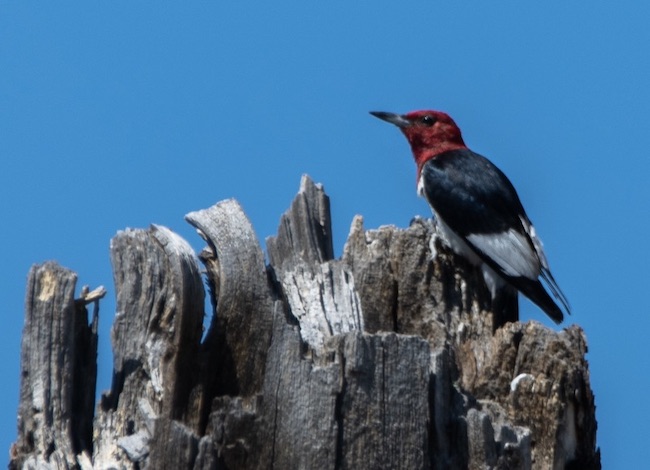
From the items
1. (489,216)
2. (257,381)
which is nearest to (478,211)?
(489,216)

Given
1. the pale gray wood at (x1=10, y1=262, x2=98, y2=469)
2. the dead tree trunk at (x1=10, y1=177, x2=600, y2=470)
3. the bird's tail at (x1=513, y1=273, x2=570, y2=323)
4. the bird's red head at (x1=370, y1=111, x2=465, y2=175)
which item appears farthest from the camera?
the bird's red head at (x1=370, y1=111, x2=465, y2=175)

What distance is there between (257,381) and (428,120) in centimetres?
491

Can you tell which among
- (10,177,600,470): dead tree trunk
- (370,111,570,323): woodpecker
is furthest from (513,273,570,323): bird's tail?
(10,177,600,470): dead tree trunk

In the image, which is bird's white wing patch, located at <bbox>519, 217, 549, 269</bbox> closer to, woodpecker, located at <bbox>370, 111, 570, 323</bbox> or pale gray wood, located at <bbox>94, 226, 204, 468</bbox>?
woodpecker, located at <bbox>370, 111, 570, 323</bbox>

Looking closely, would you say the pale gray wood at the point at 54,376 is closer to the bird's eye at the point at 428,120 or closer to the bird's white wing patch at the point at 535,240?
the bird's white wing patch at the point at 535,240

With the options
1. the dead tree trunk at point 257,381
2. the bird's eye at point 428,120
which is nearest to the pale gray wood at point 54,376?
the dead tree trunk at point 257,381

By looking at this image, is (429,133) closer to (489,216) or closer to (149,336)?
(489,216)

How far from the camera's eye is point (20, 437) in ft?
15.0

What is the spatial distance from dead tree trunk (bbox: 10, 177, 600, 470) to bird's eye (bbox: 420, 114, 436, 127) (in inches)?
148

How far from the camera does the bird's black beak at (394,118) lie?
9328 mm

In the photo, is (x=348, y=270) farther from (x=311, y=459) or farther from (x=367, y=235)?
(x=311, y=459)

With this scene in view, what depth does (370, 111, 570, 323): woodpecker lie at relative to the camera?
738 cm

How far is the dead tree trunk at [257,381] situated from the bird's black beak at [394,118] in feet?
12.6

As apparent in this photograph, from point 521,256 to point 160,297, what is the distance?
11.9ft
